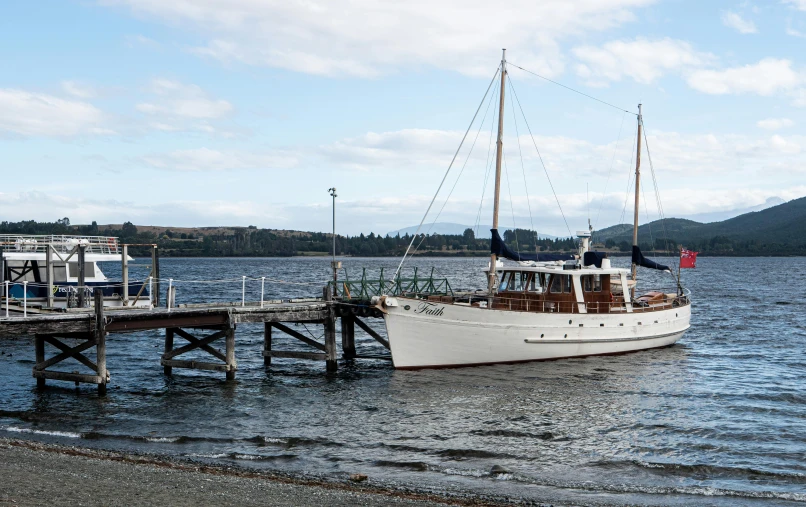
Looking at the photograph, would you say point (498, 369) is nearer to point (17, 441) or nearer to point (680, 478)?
point (680, 478)

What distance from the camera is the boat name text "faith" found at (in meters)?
28.4

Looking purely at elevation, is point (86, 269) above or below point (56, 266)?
below

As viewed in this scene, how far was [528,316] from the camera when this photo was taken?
99.3 ft

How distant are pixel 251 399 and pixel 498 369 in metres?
9.98

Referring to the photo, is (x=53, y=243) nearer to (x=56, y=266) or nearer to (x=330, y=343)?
(x=56, y=266)

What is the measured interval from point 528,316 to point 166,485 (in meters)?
18.5

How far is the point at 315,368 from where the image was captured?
30953 millimetres

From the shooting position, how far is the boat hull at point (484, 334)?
2861 centimetres

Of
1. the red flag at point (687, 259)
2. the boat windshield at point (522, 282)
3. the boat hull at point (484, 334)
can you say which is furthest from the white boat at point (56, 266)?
the red flag at point (687, 259)

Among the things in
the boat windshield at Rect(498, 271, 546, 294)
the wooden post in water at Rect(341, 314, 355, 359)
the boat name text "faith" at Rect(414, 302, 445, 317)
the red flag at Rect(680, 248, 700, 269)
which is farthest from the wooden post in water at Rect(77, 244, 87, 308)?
the red flag at Rect(680, 248, 700, 269)

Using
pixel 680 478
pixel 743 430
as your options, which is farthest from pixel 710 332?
pixel 680 478

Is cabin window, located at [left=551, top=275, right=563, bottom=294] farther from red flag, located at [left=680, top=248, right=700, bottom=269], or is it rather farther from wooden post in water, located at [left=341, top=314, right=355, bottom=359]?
red flag, located at [left=680, top=248, right=700, bottom=269]

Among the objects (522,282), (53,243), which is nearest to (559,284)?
(522,282)

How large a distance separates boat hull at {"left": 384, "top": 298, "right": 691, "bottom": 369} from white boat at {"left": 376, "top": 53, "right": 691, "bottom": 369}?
4 centimetres
